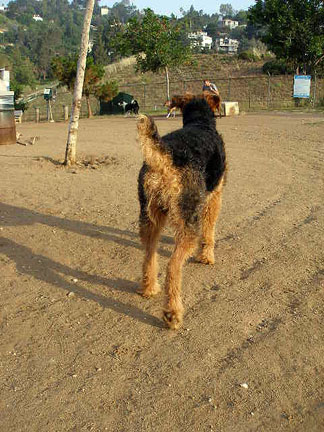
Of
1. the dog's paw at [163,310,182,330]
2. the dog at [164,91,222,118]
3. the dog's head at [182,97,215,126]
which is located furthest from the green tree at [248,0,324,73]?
the dog's paw at [163,310,182,330]

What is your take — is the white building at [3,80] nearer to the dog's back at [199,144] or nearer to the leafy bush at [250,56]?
the dog's back at [199,144]

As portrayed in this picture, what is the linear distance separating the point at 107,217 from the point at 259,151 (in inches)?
255

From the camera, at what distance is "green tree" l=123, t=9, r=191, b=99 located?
2731 centimetres

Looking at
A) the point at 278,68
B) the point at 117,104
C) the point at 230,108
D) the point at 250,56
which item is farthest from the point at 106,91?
the point at 250,56

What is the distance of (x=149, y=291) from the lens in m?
4.30

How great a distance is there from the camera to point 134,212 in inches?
268

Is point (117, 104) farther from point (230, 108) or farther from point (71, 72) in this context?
point (230, 108)

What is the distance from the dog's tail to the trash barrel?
391 inches

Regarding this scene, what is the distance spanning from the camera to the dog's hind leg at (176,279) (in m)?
3.71

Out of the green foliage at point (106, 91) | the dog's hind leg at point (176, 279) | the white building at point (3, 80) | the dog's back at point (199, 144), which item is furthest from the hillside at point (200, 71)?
the dog's hind leg at point (176, 279)

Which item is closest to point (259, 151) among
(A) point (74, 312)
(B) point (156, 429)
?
(A) point (74, 312)

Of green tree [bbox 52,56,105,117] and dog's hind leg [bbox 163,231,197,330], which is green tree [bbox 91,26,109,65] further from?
dog's hind leg [bbox 163,231,197,330]

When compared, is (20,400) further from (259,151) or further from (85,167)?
(259,151)

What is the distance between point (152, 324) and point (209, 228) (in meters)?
1.62
